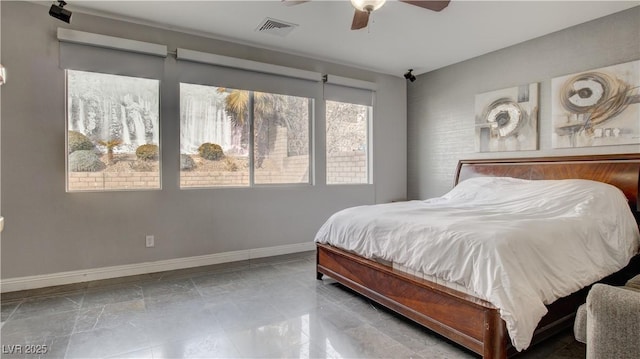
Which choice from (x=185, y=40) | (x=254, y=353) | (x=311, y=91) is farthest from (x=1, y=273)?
(x=311, y=91)

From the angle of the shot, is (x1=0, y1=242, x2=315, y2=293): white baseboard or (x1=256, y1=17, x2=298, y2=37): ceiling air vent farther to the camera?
(x1=256, y1=17, x2=298, y2=37): ceiling air vent

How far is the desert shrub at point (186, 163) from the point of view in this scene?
3846 millimetres

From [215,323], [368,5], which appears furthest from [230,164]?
[368,5]

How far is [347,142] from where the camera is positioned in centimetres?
512

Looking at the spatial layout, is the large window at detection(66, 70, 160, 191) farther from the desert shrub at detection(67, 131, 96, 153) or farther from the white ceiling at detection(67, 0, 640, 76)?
the white ceiling at detection(67, 0, 640, 76)

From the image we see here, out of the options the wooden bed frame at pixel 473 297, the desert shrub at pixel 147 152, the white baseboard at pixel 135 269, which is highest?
the desert shrub at pixel 147 152

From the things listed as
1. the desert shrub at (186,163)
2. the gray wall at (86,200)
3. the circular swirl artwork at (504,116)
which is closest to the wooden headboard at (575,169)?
the circular swirl artwork at (504,116)

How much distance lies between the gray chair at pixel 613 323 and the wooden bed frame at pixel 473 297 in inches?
20.0

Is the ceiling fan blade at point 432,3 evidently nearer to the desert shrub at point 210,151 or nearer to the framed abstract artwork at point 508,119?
the framed abstract artwork at point 508,119

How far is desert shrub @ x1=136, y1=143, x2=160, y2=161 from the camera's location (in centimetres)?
364

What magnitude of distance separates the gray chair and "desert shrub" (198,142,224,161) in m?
3.70

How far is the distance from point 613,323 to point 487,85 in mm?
3830

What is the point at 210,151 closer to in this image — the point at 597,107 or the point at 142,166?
the point at 142,166

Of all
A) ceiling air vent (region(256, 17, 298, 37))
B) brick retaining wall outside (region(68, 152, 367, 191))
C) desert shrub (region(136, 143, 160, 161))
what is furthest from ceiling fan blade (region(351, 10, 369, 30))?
desert shrub (region(136, 143, 160, 161))
